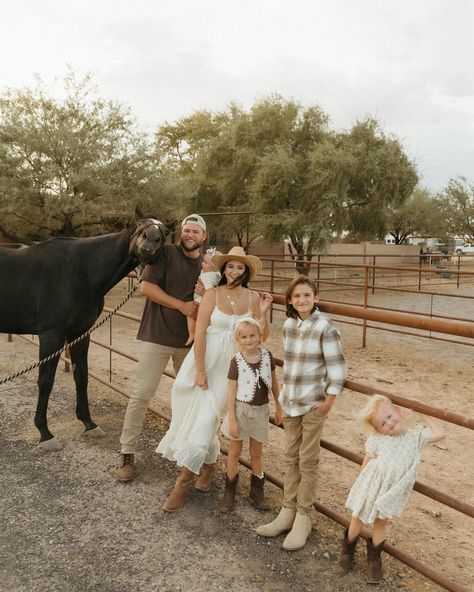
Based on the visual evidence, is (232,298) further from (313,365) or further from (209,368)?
(313,365)

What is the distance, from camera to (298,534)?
236cm

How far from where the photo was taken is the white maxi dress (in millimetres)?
2617

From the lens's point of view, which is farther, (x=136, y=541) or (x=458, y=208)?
(x=458, y=208)

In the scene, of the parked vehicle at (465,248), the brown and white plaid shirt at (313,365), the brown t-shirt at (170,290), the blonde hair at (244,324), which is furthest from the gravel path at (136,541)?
the parked vehicle at (465,248)

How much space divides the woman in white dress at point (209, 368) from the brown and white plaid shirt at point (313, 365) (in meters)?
0.32

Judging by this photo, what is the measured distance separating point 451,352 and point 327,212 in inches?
396

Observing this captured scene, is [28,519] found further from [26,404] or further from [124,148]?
[124,148]

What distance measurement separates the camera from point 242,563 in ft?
7.41

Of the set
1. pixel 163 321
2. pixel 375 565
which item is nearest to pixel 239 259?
pixel 163 321

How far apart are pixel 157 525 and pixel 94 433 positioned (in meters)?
1.42

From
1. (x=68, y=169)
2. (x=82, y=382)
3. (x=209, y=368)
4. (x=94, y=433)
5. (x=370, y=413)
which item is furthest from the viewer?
(x=68, y=169)

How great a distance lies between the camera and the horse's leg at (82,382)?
3.87 meters

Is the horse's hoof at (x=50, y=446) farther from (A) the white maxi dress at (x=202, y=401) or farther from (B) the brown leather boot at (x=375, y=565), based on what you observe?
(B) the brown leather boot at (x=375, y=565)

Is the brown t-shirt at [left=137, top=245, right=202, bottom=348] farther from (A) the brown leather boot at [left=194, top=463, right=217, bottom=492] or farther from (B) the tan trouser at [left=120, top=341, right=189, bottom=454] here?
(A) the brown leather boot at [left=194, top=463, right=217, bottom=492]
